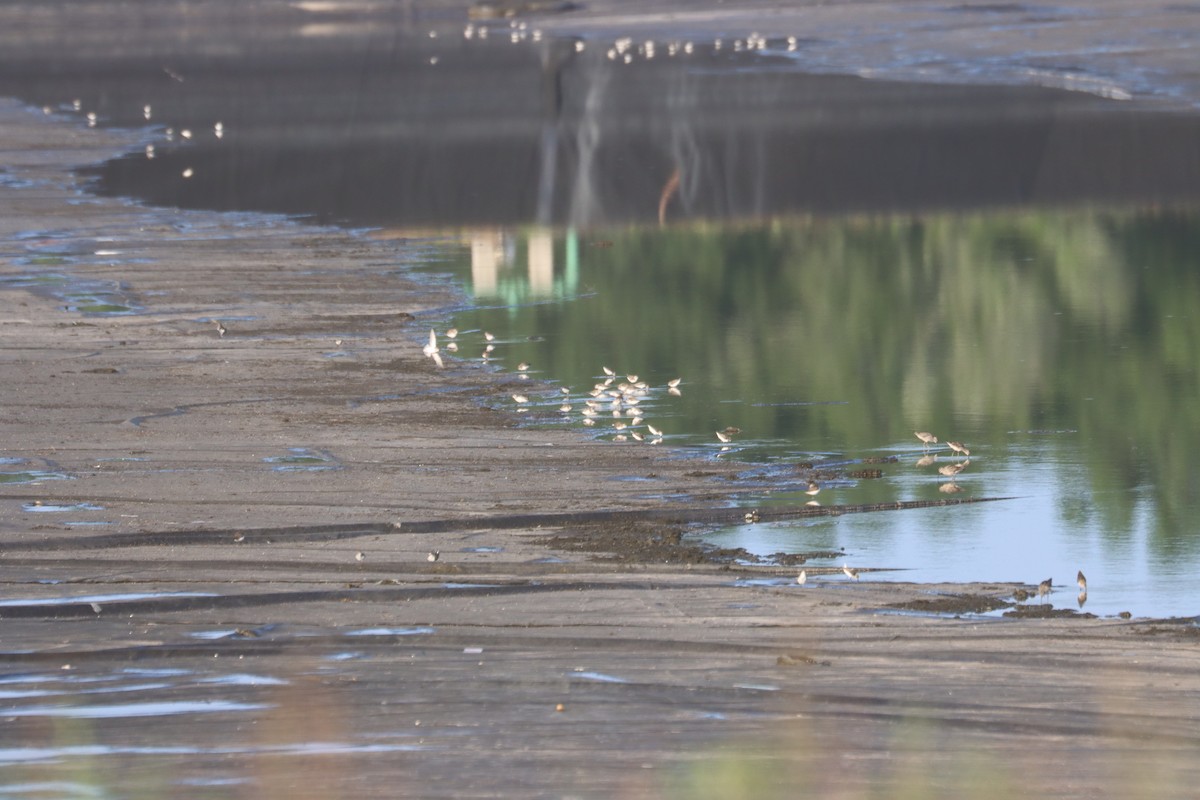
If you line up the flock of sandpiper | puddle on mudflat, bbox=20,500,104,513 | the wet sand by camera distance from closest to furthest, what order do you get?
the wet sand
puddle on mudflat, bbox=20,500,104,513
the flock of sandpiper

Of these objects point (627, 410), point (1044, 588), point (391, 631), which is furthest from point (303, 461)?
point (1044, 588)

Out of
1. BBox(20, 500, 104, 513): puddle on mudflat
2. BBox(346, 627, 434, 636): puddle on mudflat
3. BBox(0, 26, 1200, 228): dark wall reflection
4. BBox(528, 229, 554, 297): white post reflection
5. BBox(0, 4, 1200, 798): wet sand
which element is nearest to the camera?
BBox(0, 4, 1200, 798): wet sand

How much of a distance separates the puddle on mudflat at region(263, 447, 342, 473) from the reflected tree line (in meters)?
2.06

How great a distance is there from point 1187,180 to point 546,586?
15.9 meters

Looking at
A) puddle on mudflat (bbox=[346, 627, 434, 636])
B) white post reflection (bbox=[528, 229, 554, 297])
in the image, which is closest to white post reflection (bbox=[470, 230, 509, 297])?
white post reflection (bbox=[528, 229, 554, 297])

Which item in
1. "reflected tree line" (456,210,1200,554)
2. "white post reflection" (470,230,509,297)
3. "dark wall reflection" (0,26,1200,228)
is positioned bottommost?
"reflected tree line" (456,210,1200,554)

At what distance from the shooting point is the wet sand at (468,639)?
19.6ft

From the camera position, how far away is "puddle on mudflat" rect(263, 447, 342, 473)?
9.92m

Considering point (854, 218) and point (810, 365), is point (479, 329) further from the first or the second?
point (854, 218)

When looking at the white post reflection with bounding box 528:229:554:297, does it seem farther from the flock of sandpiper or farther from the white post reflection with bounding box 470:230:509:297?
the flock of sandpiper

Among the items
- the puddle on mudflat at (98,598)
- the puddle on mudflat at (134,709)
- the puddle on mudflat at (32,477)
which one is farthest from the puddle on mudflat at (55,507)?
the puddle on mudflat at (134,709)

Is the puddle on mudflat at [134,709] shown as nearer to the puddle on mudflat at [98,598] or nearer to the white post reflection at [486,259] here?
the puddle on mudflat at [98,598]

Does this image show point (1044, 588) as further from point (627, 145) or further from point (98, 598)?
point (627, 145)

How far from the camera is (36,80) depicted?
51.3 m
